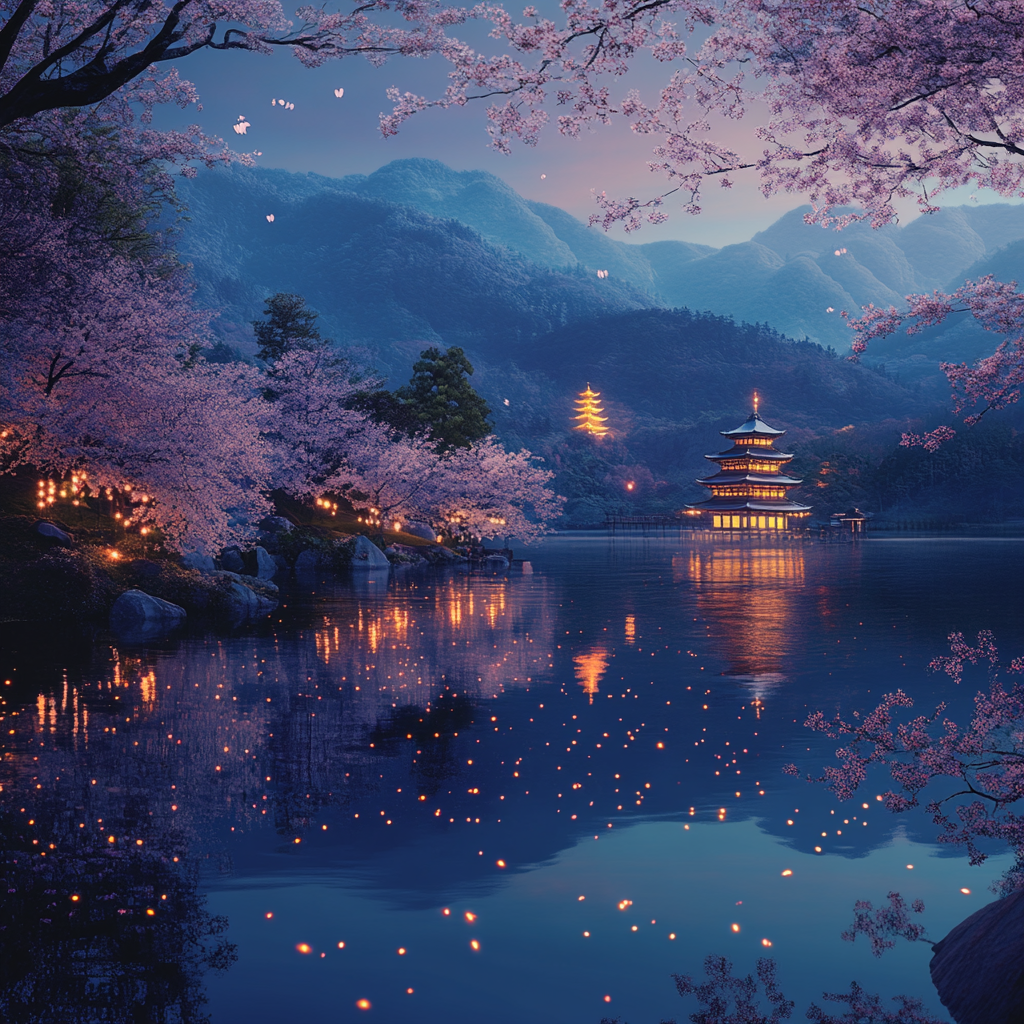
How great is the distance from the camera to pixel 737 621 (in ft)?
71.9

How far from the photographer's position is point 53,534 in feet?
73.2

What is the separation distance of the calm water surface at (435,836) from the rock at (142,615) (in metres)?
3.47

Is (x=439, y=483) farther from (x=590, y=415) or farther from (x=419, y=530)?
(x=590, y=415)

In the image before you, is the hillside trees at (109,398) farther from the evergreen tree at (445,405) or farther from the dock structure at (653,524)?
the dock structure at (653,524)

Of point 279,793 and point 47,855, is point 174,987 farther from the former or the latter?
point 279,793

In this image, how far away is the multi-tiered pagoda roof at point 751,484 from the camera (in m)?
91.5

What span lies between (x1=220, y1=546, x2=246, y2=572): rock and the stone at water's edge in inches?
1257

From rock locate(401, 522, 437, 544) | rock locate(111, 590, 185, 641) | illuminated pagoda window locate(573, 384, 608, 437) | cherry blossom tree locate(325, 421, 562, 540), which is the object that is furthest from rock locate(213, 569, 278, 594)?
illuminated pagoda window locate(573, 384, 608, 437)

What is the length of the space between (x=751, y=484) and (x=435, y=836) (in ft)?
288

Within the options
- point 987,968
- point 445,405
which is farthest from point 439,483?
point 987,968

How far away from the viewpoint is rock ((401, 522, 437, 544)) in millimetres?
48906

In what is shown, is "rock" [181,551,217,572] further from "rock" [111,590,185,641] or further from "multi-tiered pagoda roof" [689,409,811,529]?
"multi-tiered pagoda roof" [689,409,811,529]

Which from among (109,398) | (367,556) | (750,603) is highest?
(109,398)

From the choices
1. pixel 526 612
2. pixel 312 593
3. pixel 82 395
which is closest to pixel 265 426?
pixel 312 593
